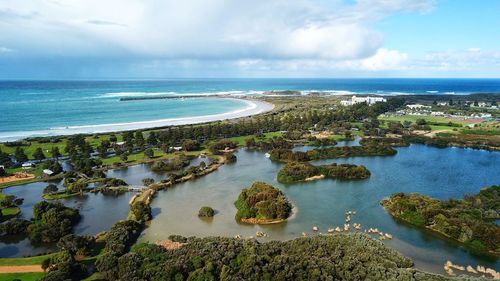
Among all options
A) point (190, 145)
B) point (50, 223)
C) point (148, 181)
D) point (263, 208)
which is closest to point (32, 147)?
point (190, 145)

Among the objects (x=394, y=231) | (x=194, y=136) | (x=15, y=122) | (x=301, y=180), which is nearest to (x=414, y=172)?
(x=301, y=180)

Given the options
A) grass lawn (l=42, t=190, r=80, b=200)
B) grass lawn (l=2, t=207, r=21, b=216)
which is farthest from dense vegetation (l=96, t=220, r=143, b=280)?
grass lawn (l=42, t=190, r=80, b=200)

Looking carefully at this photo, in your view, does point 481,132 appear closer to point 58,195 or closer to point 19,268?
point 58,195

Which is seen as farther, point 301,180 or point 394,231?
point 301,180

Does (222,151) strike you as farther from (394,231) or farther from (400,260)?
(400,260)

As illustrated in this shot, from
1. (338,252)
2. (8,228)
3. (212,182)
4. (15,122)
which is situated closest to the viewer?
(338,252)

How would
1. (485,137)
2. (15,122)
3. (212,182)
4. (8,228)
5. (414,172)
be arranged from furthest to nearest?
(15,122), (485,137), (414,172), (212,182), (8,228)

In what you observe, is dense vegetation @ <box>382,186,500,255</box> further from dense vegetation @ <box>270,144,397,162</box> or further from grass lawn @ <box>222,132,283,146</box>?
grass lawn @ <box>222,132,283,146</box>
